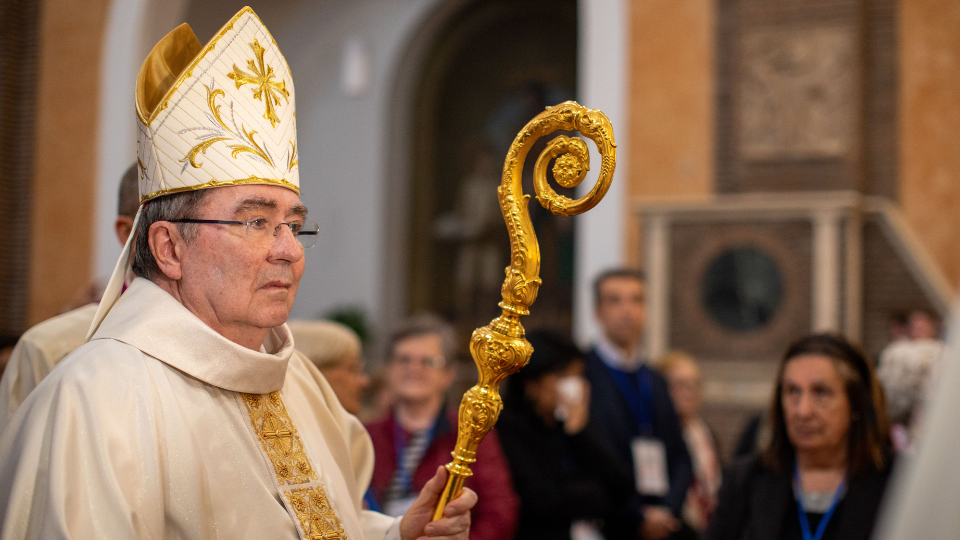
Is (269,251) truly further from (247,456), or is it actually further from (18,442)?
(18,442)

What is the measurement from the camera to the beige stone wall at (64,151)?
370 inches

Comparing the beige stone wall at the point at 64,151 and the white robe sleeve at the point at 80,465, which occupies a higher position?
the beige stone wall at the point at 64,151

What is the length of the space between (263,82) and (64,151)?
8789 mm

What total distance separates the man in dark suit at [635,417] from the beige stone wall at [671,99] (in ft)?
14.2

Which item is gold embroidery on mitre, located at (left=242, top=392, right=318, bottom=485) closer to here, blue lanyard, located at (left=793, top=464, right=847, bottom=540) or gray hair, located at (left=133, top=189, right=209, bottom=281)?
gray hair, located at (left=133, top=189, right=209, bottom=281)

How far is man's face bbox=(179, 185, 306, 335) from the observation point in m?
1.62

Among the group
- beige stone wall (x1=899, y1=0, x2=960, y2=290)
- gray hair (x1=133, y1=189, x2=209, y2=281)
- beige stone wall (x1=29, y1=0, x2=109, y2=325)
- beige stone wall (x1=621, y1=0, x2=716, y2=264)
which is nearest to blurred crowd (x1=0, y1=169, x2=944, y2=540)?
gray hair (x1=133, y1=189, x2=209, y2=281)

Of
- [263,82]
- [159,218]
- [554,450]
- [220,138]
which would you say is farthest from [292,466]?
[554,450]

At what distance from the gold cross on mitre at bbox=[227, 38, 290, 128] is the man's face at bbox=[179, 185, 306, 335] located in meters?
0.21

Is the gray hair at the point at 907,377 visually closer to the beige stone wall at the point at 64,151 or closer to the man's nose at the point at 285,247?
the man's nose at the point at 285,247

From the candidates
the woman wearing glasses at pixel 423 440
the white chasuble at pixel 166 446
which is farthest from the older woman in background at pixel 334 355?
the white chasuble at pixel 166 446

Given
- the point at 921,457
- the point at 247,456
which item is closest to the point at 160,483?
the point at 247,456

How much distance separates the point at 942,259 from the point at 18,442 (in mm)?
8460

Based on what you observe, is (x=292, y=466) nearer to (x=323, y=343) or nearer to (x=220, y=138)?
(x=220, y=138)
